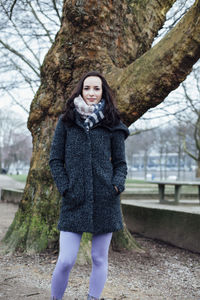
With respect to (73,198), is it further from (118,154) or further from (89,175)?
(118,154)

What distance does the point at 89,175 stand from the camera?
8.64 ft

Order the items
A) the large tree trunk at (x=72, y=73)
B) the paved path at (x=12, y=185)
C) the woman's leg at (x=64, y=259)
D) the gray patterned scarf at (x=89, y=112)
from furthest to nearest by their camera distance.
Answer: the paved path at (x=12, y=185), the large tree trunk at (x=72, y=73), the gray patterned scarf at (x=89, y=112), the woman's leg at (x=64, y=259)

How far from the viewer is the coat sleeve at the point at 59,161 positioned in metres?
2.64

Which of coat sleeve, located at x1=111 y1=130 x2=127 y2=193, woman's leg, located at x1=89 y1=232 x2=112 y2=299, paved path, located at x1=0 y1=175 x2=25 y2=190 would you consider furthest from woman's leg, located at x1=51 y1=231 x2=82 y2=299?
paved path, located at x1=0 y1=175 x2=25 y2=190

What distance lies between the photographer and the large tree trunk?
4.53 m

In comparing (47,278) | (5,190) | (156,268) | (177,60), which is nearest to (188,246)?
(156,268)

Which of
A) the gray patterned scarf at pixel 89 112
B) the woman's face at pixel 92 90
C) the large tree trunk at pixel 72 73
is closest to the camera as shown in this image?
the gray patterned scarf at pixel 89 112

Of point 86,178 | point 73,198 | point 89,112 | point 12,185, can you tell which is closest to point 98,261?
point 73,198

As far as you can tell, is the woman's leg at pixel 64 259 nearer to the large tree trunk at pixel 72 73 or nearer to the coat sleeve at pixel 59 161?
the coat sleeve at pixel 59 161

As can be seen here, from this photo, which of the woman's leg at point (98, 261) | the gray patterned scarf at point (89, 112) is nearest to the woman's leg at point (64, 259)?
the woman's leg at point (98, 261)

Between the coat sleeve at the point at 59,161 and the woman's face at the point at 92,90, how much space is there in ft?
0.93

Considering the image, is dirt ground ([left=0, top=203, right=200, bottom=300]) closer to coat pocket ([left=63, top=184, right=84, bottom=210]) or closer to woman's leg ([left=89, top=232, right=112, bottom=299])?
woman's leg ([left=89, top=232, right=112, bottom=299])

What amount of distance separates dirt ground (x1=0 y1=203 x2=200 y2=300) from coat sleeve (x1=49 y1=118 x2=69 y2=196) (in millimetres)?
1215

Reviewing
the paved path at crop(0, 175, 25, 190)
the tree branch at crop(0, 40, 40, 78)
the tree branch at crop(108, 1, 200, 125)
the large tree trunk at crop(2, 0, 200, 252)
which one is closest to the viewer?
the tree branch at crop(108, 1, 200, 125)
